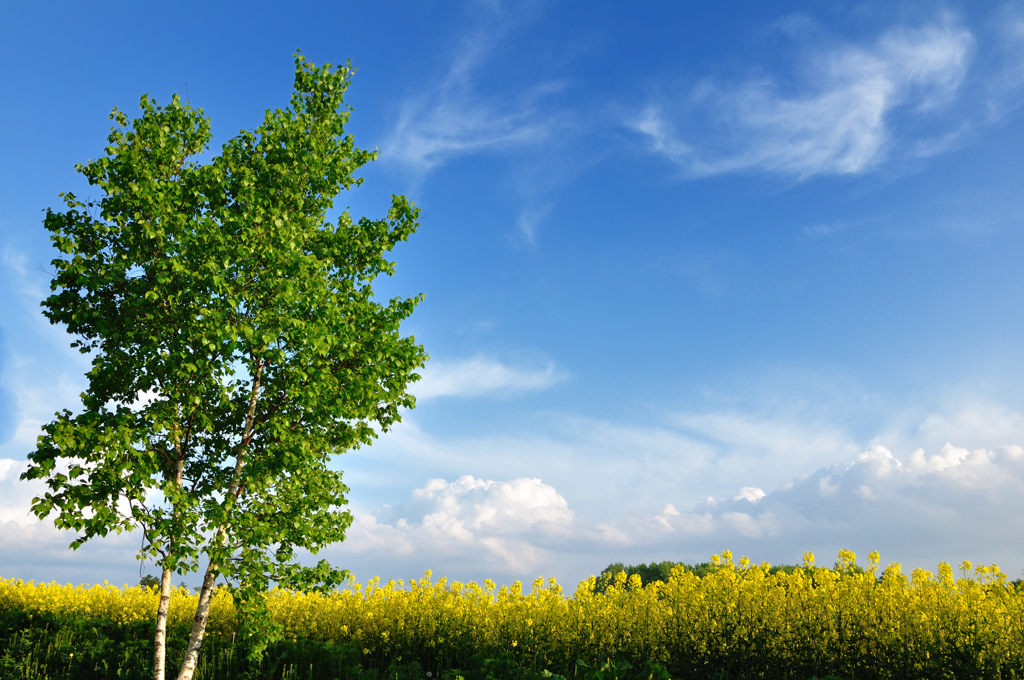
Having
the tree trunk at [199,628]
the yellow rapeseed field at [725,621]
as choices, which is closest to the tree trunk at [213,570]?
the tree trunk at [199,628]

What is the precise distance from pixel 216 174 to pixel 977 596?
11319 mm

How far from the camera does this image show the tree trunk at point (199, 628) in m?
8.08

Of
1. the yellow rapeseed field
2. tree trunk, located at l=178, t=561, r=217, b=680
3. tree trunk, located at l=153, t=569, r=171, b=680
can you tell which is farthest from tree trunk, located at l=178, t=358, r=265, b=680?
the yellow rapeseed field

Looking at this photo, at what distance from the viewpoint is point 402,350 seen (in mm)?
9008

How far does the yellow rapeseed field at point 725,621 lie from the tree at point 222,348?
171 cm

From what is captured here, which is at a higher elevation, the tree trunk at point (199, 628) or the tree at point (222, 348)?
the tree at point (222, 348)

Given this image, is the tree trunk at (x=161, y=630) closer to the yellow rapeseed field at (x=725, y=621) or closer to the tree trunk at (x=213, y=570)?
the tree trunk at (x=213, y=570)

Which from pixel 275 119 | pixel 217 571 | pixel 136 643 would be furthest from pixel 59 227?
pixel 136 643

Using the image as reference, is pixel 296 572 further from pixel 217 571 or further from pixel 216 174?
pixel 216 174

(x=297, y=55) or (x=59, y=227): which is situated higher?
(x=297, y=55)

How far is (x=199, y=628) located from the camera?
26.9ft

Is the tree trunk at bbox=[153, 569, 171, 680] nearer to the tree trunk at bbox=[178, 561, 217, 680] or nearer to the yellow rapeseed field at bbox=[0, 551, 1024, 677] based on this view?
the tree trunk at bbox=[178, 561, 217, 680]

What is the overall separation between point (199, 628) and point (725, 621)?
688cm

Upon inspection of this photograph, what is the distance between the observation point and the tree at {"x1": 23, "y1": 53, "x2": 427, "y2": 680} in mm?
7520
